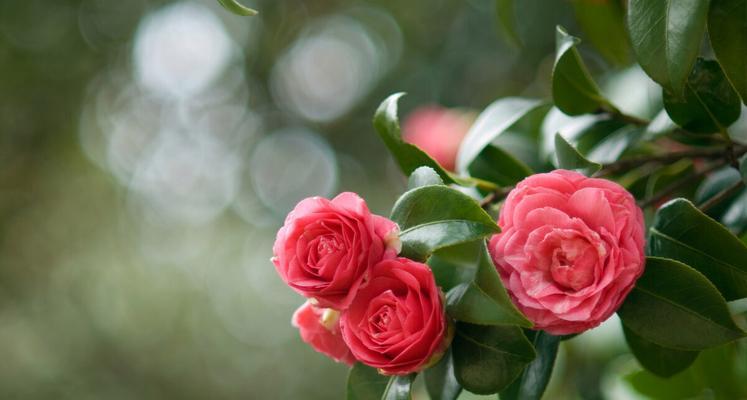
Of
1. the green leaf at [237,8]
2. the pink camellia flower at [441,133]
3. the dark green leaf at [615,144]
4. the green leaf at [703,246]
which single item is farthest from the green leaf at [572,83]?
the pink camellia flower at [441,133]

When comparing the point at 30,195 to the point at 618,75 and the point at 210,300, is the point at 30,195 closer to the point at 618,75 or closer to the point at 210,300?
the point at 210,300

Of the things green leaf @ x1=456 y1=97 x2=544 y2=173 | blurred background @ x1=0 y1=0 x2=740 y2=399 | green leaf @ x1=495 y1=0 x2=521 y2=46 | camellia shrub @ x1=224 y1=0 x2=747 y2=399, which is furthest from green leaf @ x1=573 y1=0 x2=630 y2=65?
blurred background @ x1=0 y1=0 x2=740 y2=399

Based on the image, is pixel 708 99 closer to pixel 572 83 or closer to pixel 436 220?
pixel 572 83

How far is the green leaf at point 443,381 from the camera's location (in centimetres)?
53

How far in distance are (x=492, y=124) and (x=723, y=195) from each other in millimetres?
202

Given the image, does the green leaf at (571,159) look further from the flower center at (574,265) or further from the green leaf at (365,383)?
the green leaf at (365,383)

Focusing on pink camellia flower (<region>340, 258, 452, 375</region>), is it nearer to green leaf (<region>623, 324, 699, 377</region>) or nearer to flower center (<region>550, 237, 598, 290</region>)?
flower center (<region>550, 237, 598, 290</region>)

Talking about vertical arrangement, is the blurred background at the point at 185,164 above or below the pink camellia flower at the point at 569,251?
below

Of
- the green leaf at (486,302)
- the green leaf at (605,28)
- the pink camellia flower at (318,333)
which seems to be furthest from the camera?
the green leaf at (605,28)

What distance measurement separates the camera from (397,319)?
1.56 feet

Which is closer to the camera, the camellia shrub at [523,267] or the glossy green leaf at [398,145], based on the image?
the camellia shrub at [523,267]

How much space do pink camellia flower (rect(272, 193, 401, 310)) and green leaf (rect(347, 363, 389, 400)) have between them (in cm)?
8

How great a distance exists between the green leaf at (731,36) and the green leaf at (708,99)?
62 millimetres

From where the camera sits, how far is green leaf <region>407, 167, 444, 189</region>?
51 centimetres
